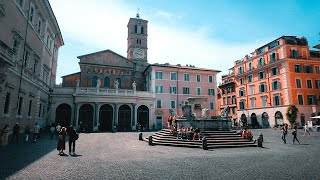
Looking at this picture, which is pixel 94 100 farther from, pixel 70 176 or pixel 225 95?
pixel 225 95

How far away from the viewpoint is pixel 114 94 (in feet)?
114

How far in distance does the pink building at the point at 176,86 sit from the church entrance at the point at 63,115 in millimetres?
14786

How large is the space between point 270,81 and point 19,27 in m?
42.2

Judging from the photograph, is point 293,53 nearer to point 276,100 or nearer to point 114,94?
point 276,100

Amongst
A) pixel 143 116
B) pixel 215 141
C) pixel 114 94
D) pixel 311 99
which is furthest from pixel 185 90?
pixel 215 141

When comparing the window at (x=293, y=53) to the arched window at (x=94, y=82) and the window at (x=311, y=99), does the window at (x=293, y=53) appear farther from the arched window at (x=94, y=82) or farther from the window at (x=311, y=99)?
the arched window at (x=94, y=82)

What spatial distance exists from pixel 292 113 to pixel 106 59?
35.8 meters

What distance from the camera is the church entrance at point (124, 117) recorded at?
1399 inches

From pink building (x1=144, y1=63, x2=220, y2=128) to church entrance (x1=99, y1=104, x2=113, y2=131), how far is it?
8.26m

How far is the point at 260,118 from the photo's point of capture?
43062 mm

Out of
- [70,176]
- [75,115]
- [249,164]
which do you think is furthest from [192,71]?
[70,176]

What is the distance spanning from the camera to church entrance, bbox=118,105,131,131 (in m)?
35.5

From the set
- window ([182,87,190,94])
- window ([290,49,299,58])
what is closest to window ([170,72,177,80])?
window ([182,87,190,94])

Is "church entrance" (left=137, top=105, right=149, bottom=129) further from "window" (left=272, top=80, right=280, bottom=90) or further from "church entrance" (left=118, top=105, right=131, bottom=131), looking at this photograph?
"window" (left=272, top=80, right=280, bottom=90)
